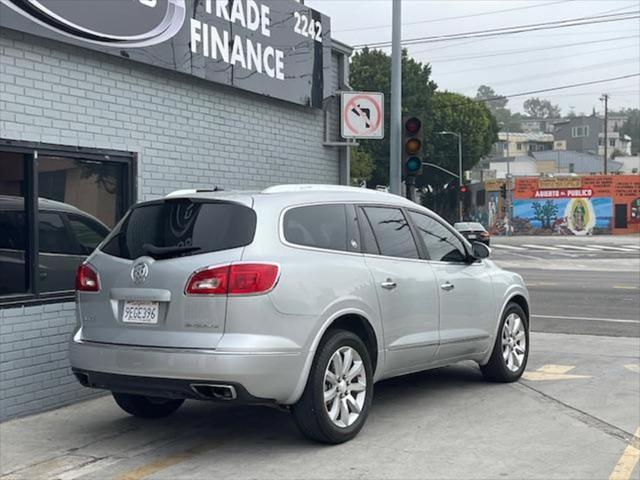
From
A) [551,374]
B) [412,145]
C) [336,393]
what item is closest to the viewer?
[336,393]

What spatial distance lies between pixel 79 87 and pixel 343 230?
294cm

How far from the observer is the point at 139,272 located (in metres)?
5.38

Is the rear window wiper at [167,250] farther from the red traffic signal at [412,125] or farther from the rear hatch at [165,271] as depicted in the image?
the red traffic signal at [412,125]

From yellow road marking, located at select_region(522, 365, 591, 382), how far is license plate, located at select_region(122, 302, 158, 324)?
436cm

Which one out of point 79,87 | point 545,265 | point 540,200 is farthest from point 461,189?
point 79,87

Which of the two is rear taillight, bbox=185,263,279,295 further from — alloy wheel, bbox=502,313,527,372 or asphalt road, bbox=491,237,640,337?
asphalt road, bbox=491,237,640,337

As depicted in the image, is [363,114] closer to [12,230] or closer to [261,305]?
[12,230]

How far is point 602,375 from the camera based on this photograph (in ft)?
27.3

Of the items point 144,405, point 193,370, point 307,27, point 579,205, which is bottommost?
point 144,405

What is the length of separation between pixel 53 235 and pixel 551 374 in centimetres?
510

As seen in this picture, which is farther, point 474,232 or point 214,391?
point 474,232

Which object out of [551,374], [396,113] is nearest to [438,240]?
[551,374]

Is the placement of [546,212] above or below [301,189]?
above

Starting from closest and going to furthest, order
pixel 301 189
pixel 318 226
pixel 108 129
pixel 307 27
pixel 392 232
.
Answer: pixel 318 226 → pixel 301 189 → pixel 392 232 → pixel 108 129 → pixel 307 27
